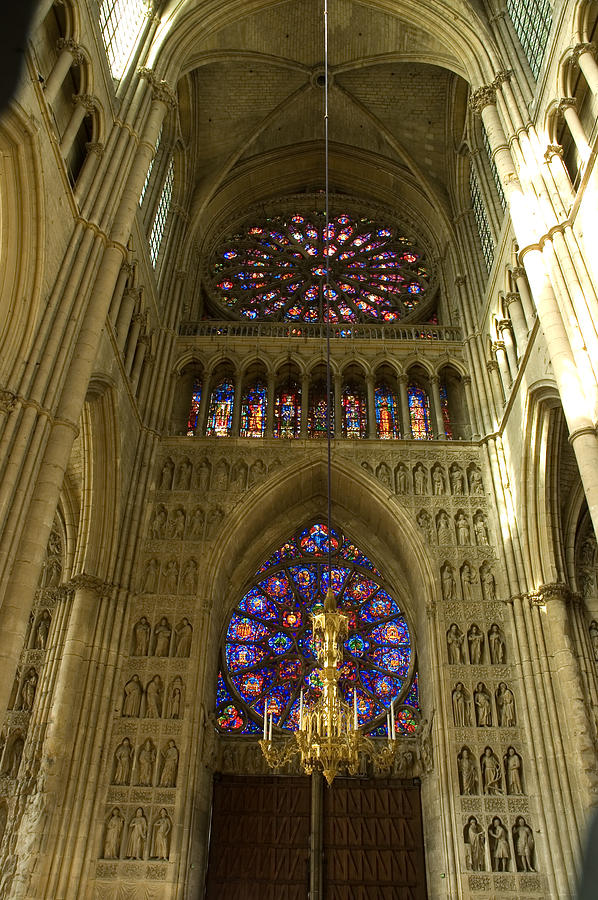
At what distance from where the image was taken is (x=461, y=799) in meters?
11.6

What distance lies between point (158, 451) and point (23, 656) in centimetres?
462

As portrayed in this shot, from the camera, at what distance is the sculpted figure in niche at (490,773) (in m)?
11.7

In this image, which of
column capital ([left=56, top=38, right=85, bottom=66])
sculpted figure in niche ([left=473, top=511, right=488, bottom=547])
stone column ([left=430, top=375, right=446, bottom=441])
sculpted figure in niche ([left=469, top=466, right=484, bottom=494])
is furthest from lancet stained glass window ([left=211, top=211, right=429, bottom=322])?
column capital ([left=56, top=38, right=85, bottom=66])

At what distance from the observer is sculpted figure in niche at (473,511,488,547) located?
14094 mm

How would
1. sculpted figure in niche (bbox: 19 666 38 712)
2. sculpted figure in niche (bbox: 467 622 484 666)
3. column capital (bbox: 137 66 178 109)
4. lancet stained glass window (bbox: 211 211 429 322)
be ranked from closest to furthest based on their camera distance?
sculpted figure in niche (bbox: 19 666 38 712), sculpted figure in niche (bbox: 467 622 484 666), column capital (bbox: 137 66 178 109), lancet stained glass window (bbox: 211 211 429 322)

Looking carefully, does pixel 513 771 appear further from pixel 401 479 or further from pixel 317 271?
pixel 317 271

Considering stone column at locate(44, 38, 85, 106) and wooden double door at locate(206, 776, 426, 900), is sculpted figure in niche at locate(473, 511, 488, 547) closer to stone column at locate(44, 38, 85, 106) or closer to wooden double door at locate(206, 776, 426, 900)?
wooden double door at locate(206, 776, 426, 900)

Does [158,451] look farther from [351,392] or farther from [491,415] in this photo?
[491,415]

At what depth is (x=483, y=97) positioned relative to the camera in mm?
14289

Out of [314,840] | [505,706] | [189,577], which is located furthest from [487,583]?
[189,577]

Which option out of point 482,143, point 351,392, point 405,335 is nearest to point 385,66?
point 482,143

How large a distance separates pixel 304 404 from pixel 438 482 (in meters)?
3.43

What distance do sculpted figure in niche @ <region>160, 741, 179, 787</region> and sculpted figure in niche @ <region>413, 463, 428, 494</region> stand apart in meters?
6.52

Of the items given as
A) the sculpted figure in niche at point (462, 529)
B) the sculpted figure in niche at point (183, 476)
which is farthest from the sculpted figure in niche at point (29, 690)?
the sculpted figure in niche at point (462, 529)
